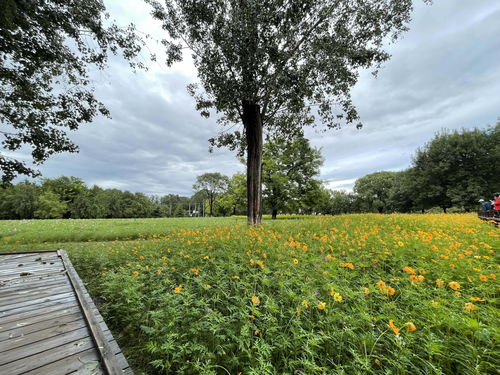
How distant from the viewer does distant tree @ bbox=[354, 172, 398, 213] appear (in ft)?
175

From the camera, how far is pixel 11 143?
632cm

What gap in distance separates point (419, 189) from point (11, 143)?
4103 centimetres

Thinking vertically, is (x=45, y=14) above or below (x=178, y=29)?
below

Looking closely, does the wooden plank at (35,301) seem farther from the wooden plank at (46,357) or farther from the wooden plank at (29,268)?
the wooden plank at (29,268)

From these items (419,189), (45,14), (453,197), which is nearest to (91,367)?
(45,14)

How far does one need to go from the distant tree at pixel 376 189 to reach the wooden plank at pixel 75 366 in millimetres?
62025

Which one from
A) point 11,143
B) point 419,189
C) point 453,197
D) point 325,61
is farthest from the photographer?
point 419,189

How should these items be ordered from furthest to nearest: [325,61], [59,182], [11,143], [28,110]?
[59,182], [325,61], [28,110], [11,143]

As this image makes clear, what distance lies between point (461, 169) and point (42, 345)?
39914 mm

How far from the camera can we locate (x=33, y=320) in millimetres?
2566

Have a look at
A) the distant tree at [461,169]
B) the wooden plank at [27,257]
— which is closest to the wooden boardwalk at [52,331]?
the wooden plank at [27,257]

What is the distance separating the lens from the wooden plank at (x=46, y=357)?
69.9 inches

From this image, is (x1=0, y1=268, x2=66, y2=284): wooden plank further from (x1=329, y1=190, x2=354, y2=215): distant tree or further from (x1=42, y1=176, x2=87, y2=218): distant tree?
(x1=329, y1=190, x2=354, y2=215): distant tree

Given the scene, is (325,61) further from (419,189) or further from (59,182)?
(59,182)
